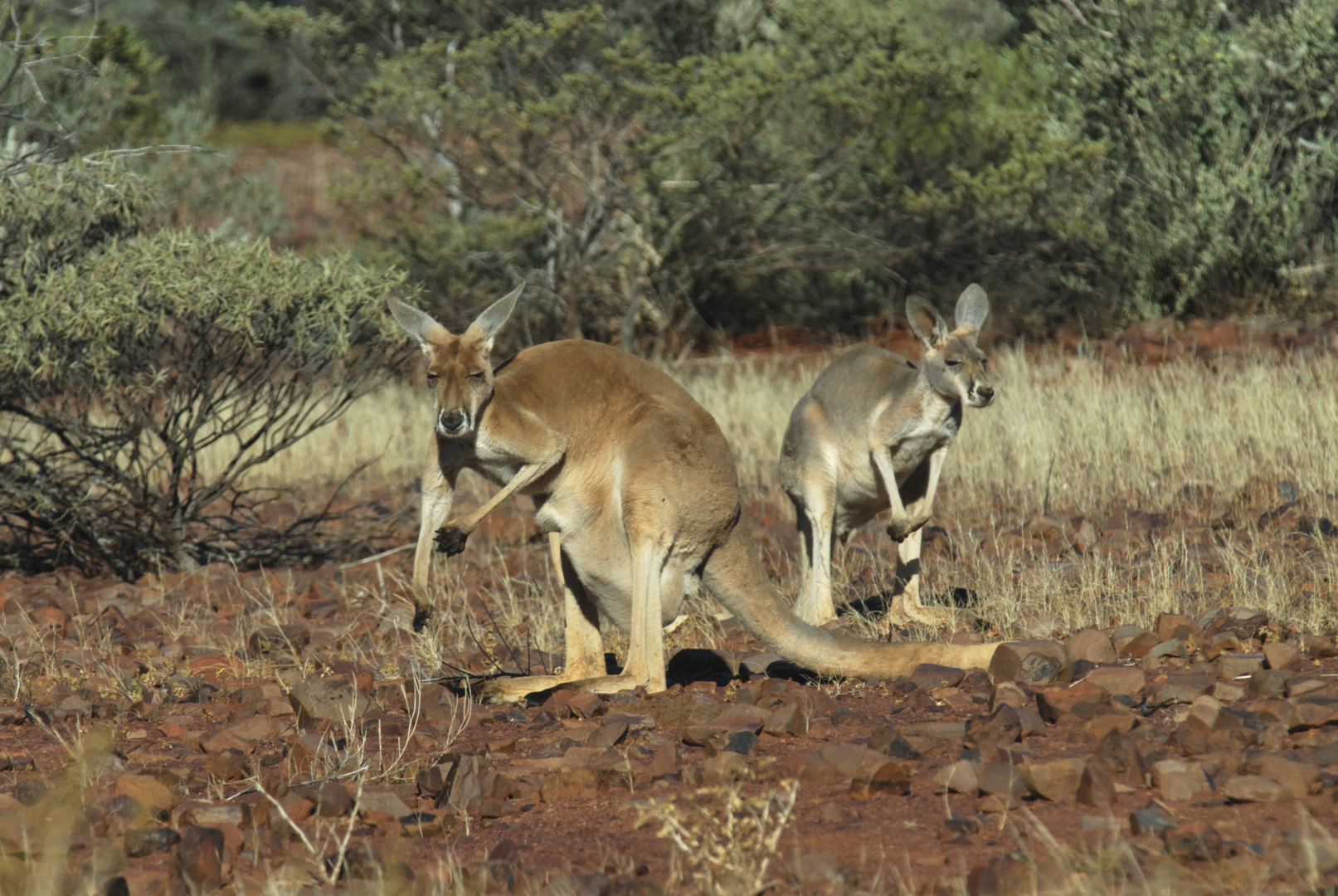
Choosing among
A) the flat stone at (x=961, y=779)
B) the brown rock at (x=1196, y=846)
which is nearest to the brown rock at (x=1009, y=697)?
the flat stone at (x=961, y=779)

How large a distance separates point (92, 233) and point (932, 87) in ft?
29.8

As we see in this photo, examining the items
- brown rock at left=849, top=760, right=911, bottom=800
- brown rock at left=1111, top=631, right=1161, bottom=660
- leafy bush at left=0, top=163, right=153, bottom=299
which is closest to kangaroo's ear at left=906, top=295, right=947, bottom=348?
brown rock at left=1111, top=631, right=1161, bottom=660

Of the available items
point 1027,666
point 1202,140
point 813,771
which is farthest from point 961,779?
point 1202,140

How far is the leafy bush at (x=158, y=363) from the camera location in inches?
252

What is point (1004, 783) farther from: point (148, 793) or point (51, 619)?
point (51, 619)

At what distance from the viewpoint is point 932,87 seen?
547 inches

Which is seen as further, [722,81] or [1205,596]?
[722,81]

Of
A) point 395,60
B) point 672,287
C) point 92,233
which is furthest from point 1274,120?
point 92,233

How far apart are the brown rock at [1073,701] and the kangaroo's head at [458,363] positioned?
1844mm

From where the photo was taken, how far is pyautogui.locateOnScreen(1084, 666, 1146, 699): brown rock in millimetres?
3922

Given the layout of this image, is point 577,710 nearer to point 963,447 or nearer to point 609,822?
point 609,822

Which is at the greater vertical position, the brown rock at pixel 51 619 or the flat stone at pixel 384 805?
the flat stone at pixel 384 805

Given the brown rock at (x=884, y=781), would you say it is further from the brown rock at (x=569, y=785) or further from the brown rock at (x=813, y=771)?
the brown rock at (x=569, y=785)

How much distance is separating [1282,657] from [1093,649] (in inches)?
21.7
